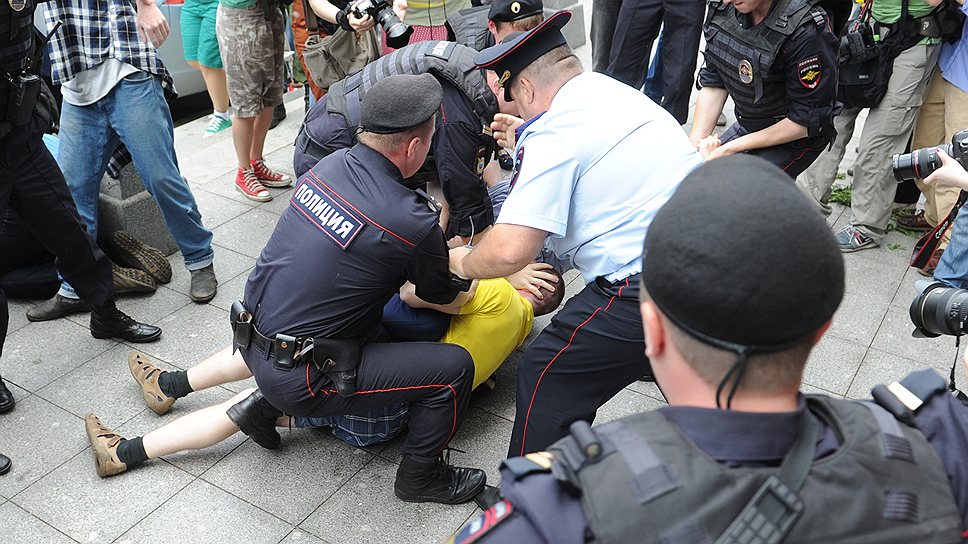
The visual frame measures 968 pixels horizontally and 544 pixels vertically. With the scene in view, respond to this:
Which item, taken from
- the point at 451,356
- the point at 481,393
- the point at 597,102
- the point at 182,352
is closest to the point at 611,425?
the point at 597,102

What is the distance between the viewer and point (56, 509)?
121 inches

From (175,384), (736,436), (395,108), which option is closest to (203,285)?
(175,384)

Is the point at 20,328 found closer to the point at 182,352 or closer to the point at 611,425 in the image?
the point at 182,352

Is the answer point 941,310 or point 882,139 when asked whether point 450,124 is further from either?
point 882,139

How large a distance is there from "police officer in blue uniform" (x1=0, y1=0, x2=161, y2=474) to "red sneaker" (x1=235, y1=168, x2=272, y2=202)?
1459 millimetres

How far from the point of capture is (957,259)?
110 inches

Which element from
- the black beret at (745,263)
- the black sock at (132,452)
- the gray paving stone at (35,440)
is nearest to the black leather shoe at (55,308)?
the gray paving stone at (35,440)

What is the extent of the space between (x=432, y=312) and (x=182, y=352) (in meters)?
1.32

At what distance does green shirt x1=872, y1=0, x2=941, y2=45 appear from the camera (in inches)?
169

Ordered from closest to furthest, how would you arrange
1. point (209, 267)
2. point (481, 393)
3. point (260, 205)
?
point (481, 393), point (209, 267), point (260, 205)

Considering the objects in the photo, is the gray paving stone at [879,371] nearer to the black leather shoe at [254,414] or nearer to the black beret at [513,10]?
the black beret at [513,10]

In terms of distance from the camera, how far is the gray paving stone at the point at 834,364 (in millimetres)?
3713

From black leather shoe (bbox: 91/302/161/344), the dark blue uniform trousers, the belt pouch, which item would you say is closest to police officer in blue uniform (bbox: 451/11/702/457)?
the belt pouch

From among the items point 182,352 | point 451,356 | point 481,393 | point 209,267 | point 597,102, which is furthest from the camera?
point 209,267
